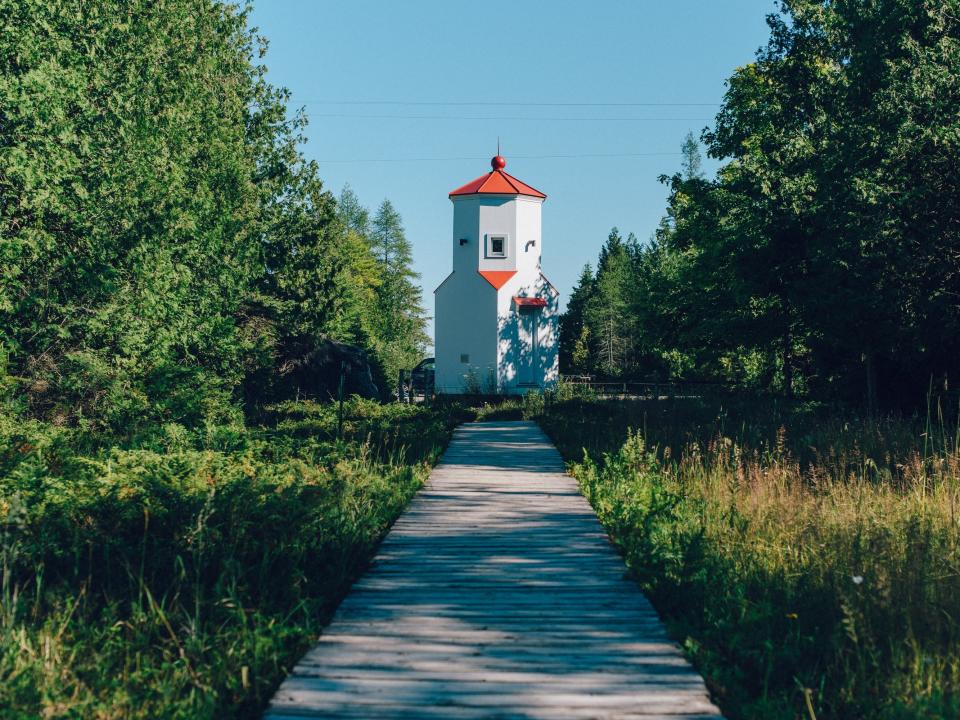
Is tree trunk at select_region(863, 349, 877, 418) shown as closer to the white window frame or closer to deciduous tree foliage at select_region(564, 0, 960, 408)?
deciduous tree foliage at select_region(564, 0, 960, 408)

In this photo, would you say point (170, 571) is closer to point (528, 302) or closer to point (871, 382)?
point (871, 382)

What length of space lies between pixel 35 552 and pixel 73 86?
12198mm

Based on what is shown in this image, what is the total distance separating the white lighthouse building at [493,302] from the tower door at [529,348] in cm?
4

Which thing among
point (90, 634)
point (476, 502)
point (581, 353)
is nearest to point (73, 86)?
point (476, 502)

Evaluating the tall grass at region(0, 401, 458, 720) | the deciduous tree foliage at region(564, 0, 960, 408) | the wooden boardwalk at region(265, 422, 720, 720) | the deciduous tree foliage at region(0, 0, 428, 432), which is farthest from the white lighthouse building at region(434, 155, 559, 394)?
the wooden boardwalk at region(265, 422, 720, 720)

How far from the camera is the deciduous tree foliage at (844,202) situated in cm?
1498

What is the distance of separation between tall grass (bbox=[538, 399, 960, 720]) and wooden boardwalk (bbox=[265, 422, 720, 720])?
304mm

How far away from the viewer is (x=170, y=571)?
6.27m

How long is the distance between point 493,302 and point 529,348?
2.62 meters

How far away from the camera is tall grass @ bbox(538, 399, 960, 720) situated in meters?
4.44

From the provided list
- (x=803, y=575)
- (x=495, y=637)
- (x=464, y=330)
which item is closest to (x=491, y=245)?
(x=464, y=330)

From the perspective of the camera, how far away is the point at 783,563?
6.46m

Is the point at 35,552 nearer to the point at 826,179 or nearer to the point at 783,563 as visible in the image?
the point at 783,563

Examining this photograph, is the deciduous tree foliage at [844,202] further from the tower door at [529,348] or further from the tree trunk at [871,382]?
the tower door at [529,348]
